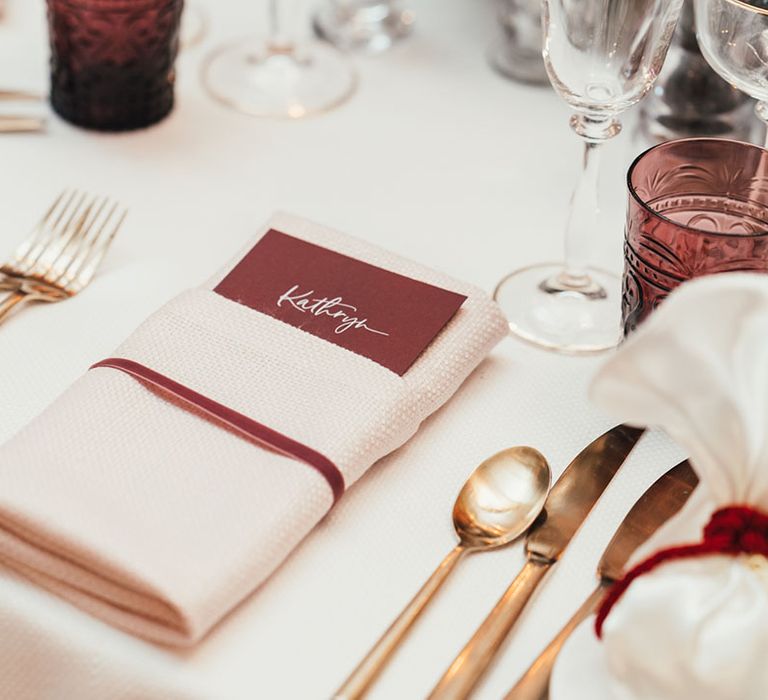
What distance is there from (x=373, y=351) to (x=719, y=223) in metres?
0.22

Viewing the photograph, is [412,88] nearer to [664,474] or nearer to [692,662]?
[664,474]

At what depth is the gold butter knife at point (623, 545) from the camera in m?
0.52

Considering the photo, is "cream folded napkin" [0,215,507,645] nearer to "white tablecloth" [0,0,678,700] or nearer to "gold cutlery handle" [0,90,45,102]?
"white tablecloth" [0,0,678,700]

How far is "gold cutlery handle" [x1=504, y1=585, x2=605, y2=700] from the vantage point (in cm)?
51

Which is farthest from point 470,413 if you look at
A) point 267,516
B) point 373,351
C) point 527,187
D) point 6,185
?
point 6,185

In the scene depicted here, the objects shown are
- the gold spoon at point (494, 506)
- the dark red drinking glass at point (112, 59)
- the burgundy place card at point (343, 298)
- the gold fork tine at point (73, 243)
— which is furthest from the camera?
the dark red drinking glass at point (112, 59)

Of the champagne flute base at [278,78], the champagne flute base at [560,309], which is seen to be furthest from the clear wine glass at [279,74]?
the champagne flute base at [560,309]

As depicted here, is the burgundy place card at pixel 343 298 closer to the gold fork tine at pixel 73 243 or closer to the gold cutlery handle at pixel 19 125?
the gold fork tine at pixel 73 243

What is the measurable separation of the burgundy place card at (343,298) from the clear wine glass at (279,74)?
0.32m

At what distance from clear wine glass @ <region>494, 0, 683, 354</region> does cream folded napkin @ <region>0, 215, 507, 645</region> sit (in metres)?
0.09

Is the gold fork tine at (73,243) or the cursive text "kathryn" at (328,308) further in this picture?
the gold fork tine at (73,243)

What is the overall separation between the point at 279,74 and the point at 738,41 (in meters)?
0.49

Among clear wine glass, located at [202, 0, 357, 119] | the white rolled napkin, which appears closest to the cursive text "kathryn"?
the white rolled napkin

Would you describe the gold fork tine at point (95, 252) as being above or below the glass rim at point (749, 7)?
below
